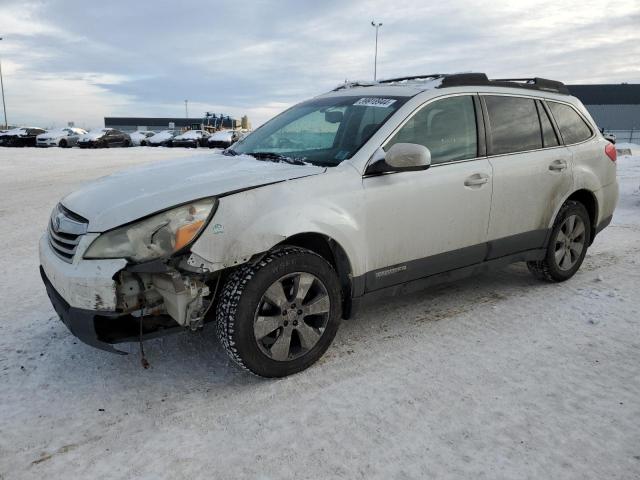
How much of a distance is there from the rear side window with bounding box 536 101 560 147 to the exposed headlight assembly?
3.18 metres

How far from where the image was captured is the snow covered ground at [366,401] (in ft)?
7.79

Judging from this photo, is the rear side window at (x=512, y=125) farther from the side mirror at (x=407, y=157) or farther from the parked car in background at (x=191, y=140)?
the parked car in background at (x=191, y=140)

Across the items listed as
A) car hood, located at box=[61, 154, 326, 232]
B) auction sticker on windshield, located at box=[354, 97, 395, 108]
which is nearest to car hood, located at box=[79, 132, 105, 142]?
car hood, located at box=[61, 154, 326, 232]

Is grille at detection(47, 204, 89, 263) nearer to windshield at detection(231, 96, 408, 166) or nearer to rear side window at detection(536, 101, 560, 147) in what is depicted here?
windshield at detection(231, 96, 408, 166)

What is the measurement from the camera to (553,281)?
4770mm

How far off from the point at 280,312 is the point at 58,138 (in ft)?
111

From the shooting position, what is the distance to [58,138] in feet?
105

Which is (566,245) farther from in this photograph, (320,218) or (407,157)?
(320,218)

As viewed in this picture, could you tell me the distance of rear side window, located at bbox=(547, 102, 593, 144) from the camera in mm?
4672

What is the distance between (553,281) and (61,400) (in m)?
4.04

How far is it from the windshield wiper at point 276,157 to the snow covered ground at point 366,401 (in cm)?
127

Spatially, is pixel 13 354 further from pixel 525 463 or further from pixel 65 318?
pixel 525 463

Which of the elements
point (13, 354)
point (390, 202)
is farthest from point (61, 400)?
point (390, 202)

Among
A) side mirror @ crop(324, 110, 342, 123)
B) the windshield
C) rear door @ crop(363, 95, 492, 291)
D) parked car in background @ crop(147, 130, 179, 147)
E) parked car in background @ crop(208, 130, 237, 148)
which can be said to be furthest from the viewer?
parked car in background @ crop(147, 130, 179, 147)
